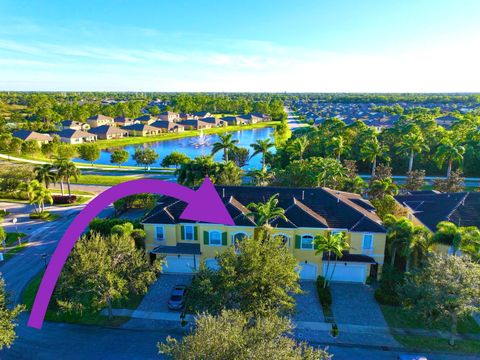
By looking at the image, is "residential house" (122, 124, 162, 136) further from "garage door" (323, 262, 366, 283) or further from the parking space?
"garage door" (323, 262, 366, 283)

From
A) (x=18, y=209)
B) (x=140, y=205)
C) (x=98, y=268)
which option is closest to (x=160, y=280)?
(x=98, y=268)

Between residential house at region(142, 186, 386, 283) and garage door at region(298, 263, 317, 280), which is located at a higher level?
residential house at region(142, 186, 386, 283)

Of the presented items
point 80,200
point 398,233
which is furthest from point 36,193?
point 398,233

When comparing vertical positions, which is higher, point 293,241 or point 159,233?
point 293,241

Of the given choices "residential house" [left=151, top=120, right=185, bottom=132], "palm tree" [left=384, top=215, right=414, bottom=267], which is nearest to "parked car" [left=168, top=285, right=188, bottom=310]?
"palm tree" [left=384, top=215, right=414, bottom=267]

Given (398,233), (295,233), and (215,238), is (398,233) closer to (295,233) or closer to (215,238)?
(295,233)

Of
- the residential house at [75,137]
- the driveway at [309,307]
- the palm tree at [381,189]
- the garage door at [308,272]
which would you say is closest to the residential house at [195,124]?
the residential house at [75,137]
